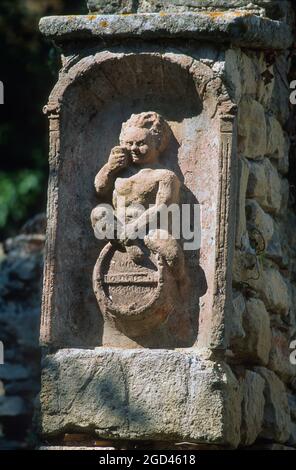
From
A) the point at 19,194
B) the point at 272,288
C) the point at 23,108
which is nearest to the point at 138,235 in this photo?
the point at 272,288

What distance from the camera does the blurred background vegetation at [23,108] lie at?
41.9 ft

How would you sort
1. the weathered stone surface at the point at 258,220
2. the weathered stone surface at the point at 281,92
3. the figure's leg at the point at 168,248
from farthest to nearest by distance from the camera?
the weathered stone surface at the point at 281,92, the weathered stone surface at the point at 258,220, the figure's leg at the point at 168,248

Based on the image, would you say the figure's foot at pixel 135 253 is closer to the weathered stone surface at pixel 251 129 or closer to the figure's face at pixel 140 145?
the figure's face at pixel 140 145

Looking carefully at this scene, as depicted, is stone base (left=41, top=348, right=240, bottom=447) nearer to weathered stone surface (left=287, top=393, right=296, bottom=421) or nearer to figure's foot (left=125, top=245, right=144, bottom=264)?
figure's foot (left=125, top=245, right=144, bottom=264)

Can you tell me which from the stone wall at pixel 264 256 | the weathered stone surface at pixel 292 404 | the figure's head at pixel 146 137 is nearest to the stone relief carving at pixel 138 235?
the figure's head at pixel 146 137

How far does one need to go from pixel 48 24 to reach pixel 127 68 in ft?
1.23

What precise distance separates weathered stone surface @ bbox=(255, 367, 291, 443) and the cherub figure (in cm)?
75

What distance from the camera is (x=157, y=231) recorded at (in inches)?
310

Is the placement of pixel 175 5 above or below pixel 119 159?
above

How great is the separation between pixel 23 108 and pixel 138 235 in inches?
213

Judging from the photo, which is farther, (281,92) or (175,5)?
(281,92)

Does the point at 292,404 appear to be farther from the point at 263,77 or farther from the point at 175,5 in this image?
the point at 175,5

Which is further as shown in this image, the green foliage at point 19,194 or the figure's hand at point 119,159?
the green foliage at point 19,194

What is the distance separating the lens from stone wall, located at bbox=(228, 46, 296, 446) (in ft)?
26.4
